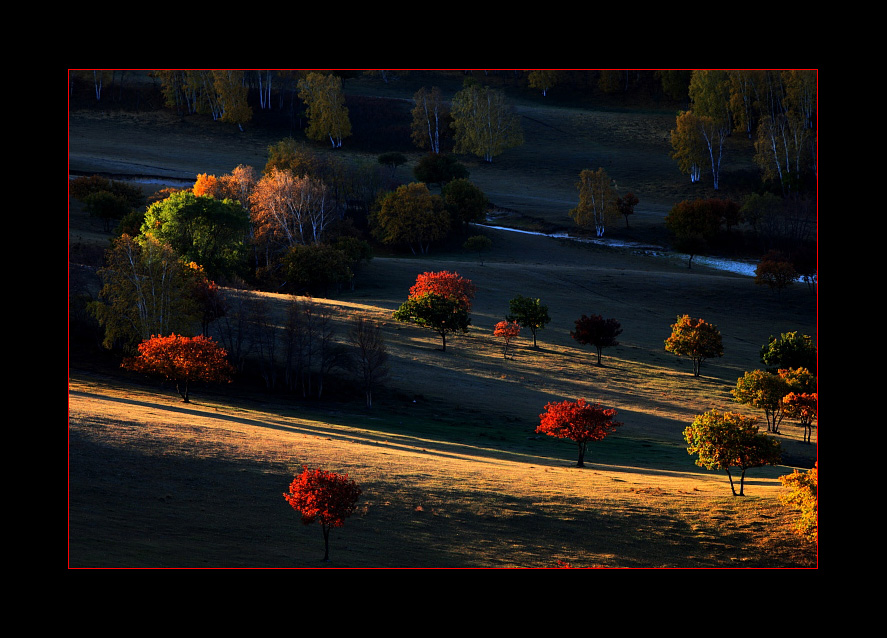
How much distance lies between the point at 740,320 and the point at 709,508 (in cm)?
6066

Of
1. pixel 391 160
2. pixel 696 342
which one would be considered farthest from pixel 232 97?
pixel 696 342

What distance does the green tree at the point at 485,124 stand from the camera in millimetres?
176250

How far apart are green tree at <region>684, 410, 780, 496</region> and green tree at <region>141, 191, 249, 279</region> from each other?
65.5 meters

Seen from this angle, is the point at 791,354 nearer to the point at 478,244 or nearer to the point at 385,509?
the point at 385,509

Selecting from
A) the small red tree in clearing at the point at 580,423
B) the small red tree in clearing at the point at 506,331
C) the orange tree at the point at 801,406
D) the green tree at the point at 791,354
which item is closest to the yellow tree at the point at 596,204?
the small red tree in clearing at the point at 506,331

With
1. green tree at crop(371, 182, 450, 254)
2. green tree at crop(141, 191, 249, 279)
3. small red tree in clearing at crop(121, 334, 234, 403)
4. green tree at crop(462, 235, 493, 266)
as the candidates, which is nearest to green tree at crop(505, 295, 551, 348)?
small red tree in clearing at crop(121, 334, 234, 403)

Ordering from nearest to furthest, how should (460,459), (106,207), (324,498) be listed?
1. (324,498)
2. (460,459)
3. (106,207)

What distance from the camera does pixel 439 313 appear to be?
77062 mm

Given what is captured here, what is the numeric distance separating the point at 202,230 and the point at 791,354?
65112 mm

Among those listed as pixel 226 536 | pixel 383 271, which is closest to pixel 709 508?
pixel 226 536

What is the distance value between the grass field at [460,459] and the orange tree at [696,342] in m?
1.61

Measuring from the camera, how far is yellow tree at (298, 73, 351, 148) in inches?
6993

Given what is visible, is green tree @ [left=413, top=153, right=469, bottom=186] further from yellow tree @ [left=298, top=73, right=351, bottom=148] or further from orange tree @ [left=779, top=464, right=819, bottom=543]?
orange tree @ [left=779, top=464, right=819, bottom=543]

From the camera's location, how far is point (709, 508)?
38.6 m
